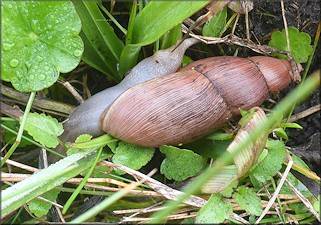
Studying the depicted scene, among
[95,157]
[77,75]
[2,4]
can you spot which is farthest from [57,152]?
[2,4]

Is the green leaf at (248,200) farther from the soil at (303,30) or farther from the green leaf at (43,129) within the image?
the green leaf at (43,129)

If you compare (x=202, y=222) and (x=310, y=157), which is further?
A: (x=310, y=157)

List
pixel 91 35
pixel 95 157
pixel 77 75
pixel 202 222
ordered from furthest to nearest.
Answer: pixel 77 75 → pixel 91 35 → pixel 95 157 → pixel 202 222

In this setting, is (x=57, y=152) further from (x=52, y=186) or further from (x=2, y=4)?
(x=2, y=4)

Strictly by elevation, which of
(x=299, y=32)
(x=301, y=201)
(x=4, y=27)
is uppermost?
(x=4, y=27)

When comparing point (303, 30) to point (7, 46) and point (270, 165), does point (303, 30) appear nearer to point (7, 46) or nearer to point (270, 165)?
point (270, 165)

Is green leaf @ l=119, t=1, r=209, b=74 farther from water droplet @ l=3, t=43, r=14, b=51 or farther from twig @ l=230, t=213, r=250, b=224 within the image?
twig @ l=230, t=213, r=250, b=224
